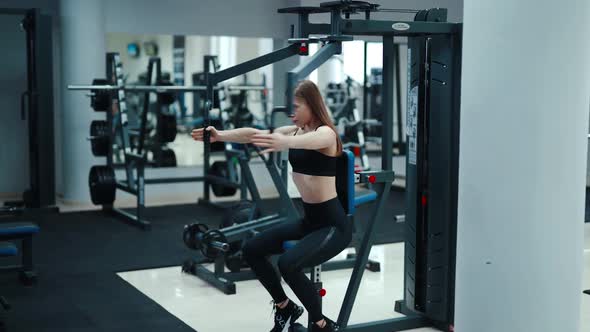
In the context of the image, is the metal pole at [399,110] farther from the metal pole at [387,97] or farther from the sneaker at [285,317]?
the sneaker at [285,317]

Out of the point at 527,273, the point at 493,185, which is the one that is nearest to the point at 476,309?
the point at 527,273

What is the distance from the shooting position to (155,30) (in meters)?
8.06

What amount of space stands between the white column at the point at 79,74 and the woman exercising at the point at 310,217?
457 centimetres

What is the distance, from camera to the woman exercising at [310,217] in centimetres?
349

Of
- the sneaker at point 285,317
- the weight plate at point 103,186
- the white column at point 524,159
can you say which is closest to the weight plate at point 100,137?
the weight plate at point 103,186

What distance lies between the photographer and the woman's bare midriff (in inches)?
139

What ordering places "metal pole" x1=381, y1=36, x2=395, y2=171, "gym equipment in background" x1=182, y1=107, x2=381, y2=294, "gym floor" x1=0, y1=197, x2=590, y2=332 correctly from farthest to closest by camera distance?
"gym equipment in background" x1=182, y1=107, x2=381, y2=294 < "gym floor" x1=0, y1=197, x2=590, y2=332 < "metal pole" x1=381, y1=36, x2=395, y2=171

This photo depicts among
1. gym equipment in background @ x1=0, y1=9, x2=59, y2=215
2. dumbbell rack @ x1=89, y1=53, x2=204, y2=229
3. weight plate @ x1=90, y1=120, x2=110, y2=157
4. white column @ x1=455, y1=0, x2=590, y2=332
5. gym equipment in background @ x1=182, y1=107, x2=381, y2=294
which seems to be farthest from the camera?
gym equipment in background @ x1=0, y1=9, x2=59, y2=215

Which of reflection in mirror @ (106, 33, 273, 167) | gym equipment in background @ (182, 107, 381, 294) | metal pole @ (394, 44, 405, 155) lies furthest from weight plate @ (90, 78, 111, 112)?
metal pole @ (394, 44, 405, 155)

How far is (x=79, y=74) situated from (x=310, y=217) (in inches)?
190

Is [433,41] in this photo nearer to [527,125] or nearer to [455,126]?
[455,126]

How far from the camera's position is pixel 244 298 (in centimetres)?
466

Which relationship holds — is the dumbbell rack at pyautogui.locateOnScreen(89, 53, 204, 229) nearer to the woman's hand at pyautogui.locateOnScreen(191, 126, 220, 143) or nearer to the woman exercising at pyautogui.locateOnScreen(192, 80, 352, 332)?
the woman exercising at pyautogui.locateOnScreen(192, 80, 352, 332)

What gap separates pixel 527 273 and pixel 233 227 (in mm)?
2772
